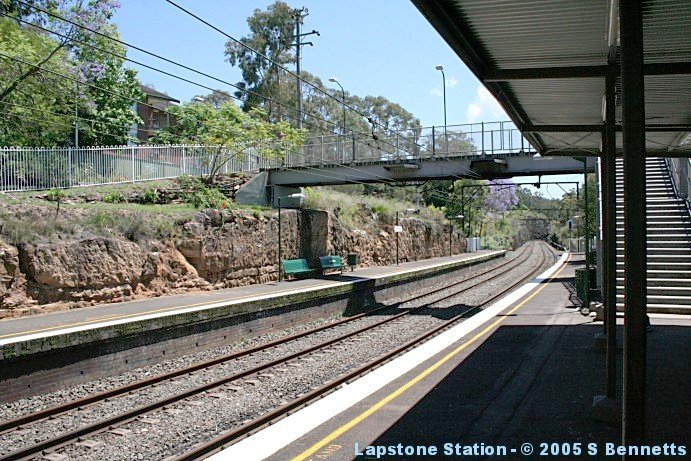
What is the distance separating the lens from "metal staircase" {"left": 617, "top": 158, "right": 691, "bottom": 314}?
1520 cm

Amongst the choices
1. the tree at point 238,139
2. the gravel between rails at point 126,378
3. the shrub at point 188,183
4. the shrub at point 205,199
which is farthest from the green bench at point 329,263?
the gravel between rails at point 126,378

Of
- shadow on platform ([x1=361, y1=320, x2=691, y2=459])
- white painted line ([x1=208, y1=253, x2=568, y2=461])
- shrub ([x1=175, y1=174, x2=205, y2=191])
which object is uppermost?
shrub ([x1=175, y1=174, x2=205, y2=191])

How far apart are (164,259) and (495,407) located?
1337cm

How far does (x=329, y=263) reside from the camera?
88.6 feet

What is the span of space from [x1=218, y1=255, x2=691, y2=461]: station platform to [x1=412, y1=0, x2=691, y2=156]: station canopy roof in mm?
4182

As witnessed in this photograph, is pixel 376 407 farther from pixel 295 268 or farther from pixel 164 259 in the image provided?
pixel 295 268

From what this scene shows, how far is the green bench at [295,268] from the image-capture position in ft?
79.6

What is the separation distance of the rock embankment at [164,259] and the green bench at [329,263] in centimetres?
76

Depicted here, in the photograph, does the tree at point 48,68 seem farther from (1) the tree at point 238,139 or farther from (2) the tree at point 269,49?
(2) the tree at point 269,49

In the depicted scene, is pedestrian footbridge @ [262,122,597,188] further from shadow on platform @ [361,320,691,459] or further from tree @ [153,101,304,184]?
shadow on platform @ [361,320,691,459]

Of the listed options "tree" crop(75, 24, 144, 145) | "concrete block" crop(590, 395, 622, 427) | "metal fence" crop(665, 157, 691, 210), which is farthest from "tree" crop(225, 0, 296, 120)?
"concrete block" crop(590, 395, 622, 427)

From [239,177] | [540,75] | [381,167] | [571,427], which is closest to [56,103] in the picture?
[239,177]

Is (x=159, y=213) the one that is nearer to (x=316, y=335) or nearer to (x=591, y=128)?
(x=316, y=335)

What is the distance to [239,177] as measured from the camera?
102 ft
